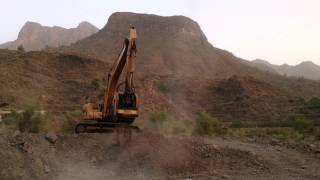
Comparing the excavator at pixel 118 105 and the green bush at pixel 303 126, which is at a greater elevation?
the excavator at pixel 118 105

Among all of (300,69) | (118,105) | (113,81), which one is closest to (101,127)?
(118,105)

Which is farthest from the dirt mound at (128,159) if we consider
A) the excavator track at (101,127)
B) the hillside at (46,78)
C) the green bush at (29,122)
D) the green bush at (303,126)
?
the hillside at (46,78)

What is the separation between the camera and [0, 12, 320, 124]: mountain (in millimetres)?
47656

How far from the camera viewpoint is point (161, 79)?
60.0m

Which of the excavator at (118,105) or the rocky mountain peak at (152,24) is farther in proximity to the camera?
the rocky mountain peak at (152,24)

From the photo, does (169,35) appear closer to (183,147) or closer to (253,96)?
(253,96)

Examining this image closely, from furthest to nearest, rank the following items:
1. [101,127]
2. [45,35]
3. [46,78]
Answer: [45,35], [46,78], [101,127]

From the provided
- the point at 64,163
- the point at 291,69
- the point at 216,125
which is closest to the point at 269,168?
the point at 64,163

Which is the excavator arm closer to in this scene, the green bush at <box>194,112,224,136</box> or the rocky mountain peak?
the green bush at <box>194,112,224,136</box>

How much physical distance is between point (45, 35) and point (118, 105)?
110091mm

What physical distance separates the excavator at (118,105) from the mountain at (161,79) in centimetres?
1636

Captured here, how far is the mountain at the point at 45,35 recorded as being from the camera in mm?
119438

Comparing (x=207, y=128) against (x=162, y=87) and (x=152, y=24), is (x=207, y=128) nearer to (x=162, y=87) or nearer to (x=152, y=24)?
(x=162, y=87)

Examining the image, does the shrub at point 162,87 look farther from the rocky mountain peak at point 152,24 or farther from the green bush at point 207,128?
the green bush at point 207,128
